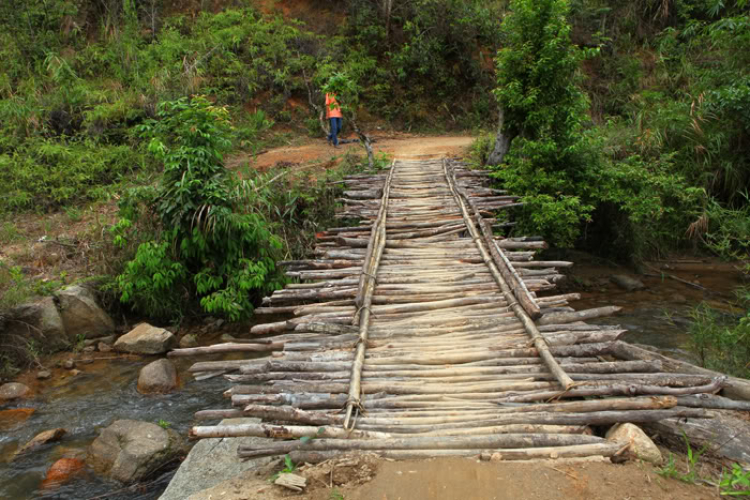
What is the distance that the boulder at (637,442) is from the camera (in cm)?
215

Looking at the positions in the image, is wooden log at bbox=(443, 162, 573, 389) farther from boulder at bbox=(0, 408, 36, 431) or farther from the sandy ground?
boulder at bbox=(0, 408, 36, 431)

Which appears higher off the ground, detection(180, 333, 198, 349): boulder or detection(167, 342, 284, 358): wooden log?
detection(167, 342, 284, 358): wooden log

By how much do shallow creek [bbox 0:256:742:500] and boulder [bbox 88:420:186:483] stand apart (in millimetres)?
88

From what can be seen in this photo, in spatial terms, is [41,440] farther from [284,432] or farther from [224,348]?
[284,432]

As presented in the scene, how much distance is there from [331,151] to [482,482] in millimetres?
8332

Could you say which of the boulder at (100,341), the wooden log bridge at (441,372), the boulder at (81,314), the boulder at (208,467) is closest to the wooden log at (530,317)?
the wooden log bridge at (441,372)

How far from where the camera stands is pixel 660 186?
23.1 feet

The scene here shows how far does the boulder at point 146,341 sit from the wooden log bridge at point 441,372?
2.26 metres

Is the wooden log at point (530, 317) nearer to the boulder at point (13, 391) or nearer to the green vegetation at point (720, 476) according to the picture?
the green vegetation at point (720, 476)

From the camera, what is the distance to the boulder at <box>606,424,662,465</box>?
7.04 feet

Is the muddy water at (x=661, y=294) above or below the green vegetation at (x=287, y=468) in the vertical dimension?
below

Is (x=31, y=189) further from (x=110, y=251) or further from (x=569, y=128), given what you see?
(x=569, y=128)

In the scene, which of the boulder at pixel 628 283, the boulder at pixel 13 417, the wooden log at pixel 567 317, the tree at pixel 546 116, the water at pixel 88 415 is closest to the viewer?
the wooden log at pixel 567 317

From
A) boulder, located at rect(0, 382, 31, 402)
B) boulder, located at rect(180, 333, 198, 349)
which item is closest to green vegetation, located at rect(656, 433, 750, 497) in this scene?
boulder, located at rect(180, 333, 198, 349)
